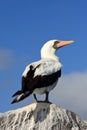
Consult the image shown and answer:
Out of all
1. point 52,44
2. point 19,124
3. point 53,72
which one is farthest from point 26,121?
point 52,44

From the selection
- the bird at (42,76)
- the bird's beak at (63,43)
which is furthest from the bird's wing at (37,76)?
the bird's beak at (63,43)

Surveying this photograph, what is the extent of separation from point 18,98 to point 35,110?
435mm

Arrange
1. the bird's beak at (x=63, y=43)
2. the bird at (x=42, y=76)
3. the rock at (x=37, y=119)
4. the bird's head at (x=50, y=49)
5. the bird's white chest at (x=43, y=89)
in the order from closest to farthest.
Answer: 1. the rock at (x=37, y=119)
2. the bird at (x=42, y=76)
3. the bird's white chest at (x=43, y=89)
4. the bird's head at (x=50, y=49)
5. the bird's beak at (x=63, y=43)

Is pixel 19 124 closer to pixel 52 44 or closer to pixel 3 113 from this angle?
pixel 3 113

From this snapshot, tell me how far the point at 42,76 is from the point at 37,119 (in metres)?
0.95

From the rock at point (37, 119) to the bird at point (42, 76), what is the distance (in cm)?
27

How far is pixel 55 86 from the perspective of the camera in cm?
883

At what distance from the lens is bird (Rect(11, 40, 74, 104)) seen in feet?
26.9

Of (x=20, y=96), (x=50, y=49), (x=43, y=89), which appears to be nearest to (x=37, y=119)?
(x=20, y=96)

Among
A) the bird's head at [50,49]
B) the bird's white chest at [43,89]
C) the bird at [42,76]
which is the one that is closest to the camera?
the bird at [42,76]

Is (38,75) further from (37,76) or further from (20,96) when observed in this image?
(20,96)

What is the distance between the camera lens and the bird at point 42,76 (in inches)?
323

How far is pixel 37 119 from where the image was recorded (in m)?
7.96

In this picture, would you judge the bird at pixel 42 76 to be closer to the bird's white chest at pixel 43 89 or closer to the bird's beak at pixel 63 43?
the bird's white chest at pixel 43 89
